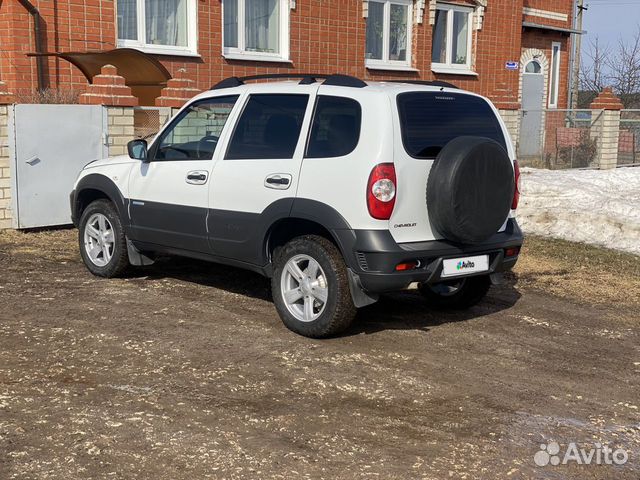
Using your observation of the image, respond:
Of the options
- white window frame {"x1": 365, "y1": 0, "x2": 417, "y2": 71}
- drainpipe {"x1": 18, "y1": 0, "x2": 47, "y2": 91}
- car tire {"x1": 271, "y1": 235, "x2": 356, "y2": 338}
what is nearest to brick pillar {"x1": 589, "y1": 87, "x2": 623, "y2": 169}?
white window frame {"x1": 365, "y1": 0, "x2": 417, "y2": 71}

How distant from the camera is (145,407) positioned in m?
4.95

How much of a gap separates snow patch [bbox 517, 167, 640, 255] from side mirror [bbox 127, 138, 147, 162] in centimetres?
622

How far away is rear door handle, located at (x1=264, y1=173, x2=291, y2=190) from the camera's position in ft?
21.4

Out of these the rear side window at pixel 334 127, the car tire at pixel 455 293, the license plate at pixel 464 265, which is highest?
the rear side window at pixel 334 127

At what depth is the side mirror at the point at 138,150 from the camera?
780 cm

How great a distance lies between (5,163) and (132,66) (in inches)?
161

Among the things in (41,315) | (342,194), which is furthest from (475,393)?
(41,315)

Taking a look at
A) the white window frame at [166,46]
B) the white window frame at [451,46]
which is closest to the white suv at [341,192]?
the white window frame at [166,46]

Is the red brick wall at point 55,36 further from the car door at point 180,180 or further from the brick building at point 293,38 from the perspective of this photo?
the car door at point 180,180

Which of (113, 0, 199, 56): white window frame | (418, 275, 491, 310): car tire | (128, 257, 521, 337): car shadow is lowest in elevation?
(128, 257, 521, 337): car shadow

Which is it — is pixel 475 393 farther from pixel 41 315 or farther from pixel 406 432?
pixel 41 315

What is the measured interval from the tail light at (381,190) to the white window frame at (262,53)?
11163 mm

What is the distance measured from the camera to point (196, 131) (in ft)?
25.1

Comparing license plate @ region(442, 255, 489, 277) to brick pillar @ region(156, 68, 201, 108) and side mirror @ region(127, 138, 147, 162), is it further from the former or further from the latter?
brick pillar @ region(156, 68, 201, 108)
